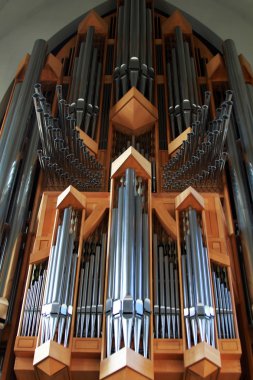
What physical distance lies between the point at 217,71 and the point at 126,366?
7246mm

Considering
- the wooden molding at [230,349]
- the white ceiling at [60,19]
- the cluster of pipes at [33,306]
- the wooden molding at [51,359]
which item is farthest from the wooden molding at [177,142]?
the wooden molding at [51,359]

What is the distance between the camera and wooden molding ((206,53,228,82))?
1138 centimetres

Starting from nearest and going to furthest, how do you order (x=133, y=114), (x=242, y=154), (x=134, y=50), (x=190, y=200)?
1. (x=190, y=200)
2. (x=242, y=154)
3. (x=133, y=114)
4. (x=134, y=50)

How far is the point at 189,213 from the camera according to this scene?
7.74 meters

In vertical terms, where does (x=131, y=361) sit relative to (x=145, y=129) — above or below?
below

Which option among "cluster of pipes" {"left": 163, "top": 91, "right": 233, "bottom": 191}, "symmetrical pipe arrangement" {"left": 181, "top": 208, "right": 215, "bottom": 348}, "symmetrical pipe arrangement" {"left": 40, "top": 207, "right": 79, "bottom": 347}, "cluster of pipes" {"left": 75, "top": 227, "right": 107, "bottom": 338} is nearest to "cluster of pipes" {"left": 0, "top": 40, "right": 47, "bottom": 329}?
"symmetrical pipe arrangement" {"left": 40, "top": 207, "right": 79, "bottom": 347}

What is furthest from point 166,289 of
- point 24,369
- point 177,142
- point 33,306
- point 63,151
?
point 177,142

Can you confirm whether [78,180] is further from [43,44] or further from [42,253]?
[43,44]

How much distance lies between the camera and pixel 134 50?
1120 centimetres

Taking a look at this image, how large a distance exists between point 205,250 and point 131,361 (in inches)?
77.9

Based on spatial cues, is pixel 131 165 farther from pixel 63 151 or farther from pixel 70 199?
pixel 63 151

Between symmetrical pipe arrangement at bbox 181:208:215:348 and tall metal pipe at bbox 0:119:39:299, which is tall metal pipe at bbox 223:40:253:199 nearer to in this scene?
symmetrical pipe arrangement at bbox 181:208:215:348

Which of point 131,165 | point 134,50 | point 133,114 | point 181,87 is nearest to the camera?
point 131,165

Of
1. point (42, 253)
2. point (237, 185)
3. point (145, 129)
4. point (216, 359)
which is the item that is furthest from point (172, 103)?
point (216, 359)
